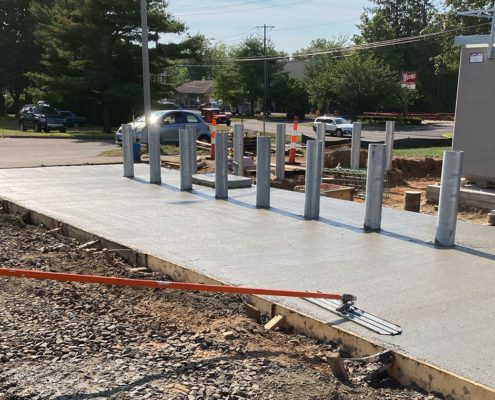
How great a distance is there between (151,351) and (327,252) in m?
2.73

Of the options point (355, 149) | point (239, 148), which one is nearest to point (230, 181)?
point (239, 148)

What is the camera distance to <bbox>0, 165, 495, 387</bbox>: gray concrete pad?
4.09 meters

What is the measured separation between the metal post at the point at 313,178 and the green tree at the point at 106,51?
2768 cm

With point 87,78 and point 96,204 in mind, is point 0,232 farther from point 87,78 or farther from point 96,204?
point 87,78

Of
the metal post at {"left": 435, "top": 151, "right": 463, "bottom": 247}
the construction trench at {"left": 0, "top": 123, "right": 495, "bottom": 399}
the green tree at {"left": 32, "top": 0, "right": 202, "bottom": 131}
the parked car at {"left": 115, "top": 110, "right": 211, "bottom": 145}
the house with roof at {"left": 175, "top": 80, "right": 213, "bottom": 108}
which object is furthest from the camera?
the house with roof at {"left": 175, "top": 80, "right": 213, "bottom": 108}

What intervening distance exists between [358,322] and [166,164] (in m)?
11.9

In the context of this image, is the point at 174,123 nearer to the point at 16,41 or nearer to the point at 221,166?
the point at 221,166

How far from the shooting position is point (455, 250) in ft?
20.5

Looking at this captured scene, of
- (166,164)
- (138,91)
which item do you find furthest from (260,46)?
(166,164)

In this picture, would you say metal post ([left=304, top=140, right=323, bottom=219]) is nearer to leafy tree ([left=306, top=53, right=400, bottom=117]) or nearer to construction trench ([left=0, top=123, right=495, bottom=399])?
construction trench ([left=0, top=123, right=495, bottom=399])

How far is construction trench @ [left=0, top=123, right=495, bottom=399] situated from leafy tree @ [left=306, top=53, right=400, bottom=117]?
1994 inches

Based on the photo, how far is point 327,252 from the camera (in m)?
6.11

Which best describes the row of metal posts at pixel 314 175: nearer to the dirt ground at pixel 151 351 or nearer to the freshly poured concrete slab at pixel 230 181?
the freshly poured concrete slab at pixel 230 181

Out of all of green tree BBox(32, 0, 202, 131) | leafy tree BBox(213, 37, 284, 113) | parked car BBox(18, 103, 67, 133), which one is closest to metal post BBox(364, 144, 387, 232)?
green tree BBox(32, 0, 202, 131)
